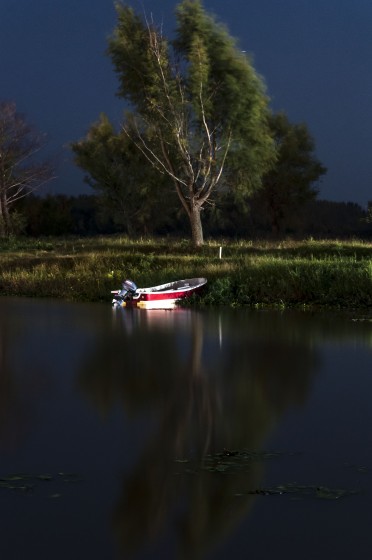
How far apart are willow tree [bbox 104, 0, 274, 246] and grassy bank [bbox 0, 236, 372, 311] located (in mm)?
7168

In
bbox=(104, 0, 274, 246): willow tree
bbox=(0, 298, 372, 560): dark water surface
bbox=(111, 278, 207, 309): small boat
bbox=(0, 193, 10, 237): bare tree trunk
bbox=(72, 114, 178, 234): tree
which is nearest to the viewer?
bbox=(0, 298, 372, 560): dark water surface

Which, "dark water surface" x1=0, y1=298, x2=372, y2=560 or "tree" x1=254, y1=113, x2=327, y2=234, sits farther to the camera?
"tree" x1=254, y1=113, x2=327, y2=234

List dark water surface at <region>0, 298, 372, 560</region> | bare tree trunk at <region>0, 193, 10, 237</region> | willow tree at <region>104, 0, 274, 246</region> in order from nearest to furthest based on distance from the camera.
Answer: dark water surface at <region>0, 298, 372, 560</region> → willow tree at <region>104, 0, 274, 246</region> → bare tree trunk at <region>0, 193, 10, 237</region>

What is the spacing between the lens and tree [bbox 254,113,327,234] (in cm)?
5850

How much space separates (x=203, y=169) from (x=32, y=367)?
3002 cm

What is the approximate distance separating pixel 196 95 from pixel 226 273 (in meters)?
18.0

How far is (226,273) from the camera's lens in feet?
84.1

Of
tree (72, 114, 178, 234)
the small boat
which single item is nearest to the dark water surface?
the small boat

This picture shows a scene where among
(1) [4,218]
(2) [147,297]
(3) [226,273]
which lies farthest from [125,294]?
(1) [4,218]

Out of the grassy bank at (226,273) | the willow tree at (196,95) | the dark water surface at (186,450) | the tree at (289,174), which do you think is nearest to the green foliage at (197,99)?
the willow tree at (196,95)

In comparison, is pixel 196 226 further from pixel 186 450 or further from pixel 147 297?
pixel 186 450

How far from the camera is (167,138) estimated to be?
43.3 meters

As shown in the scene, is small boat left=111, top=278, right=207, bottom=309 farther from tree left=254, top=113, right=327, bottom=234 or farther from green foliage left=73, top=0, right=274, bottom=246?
tree left=254, top=113, right=327, bottom=234

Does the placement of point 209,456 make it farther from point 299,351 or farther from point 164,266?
point 164,266
